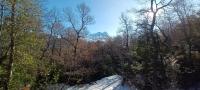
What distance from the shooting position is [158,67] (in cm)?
2611

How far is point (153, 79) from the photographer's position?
26000mm

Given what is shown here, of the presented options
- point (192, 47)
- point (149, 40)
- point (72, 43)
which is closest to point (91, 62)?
point (72, 43)

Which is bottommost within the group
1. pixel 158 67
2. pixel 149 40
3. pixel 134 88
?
pixel 134 88

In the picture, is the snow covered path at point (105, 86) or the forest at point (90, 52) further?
the snow covered path at point (105, 86)

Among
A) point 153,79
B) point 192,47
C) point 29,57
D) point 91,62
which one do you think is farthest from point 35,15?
point 91,62

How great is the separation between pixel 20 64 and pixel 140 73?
532 inches

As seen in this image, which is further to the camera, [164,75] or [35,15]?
[164,75]

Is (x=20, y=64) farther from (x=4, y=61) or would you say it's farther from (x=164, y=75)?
(x=164, y=75)

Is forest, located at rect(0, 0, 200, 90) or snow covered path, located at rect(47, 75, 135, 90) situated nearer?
forest, located at rect(0, 0, 200, 90)

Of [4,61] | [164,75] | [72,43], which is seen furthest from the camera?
[72,43]

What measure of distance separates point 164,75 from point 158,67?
2.39 feet

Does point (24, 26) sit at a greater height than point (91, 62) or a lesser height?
greater

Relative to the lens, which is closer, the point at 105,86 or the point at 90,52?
the point at 105,86

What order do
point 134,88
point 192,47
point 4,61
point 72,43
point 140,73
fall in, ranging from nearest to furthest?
point 4,61 < point 140,73 < point 134,88 < point 192,47 < point 72,43
